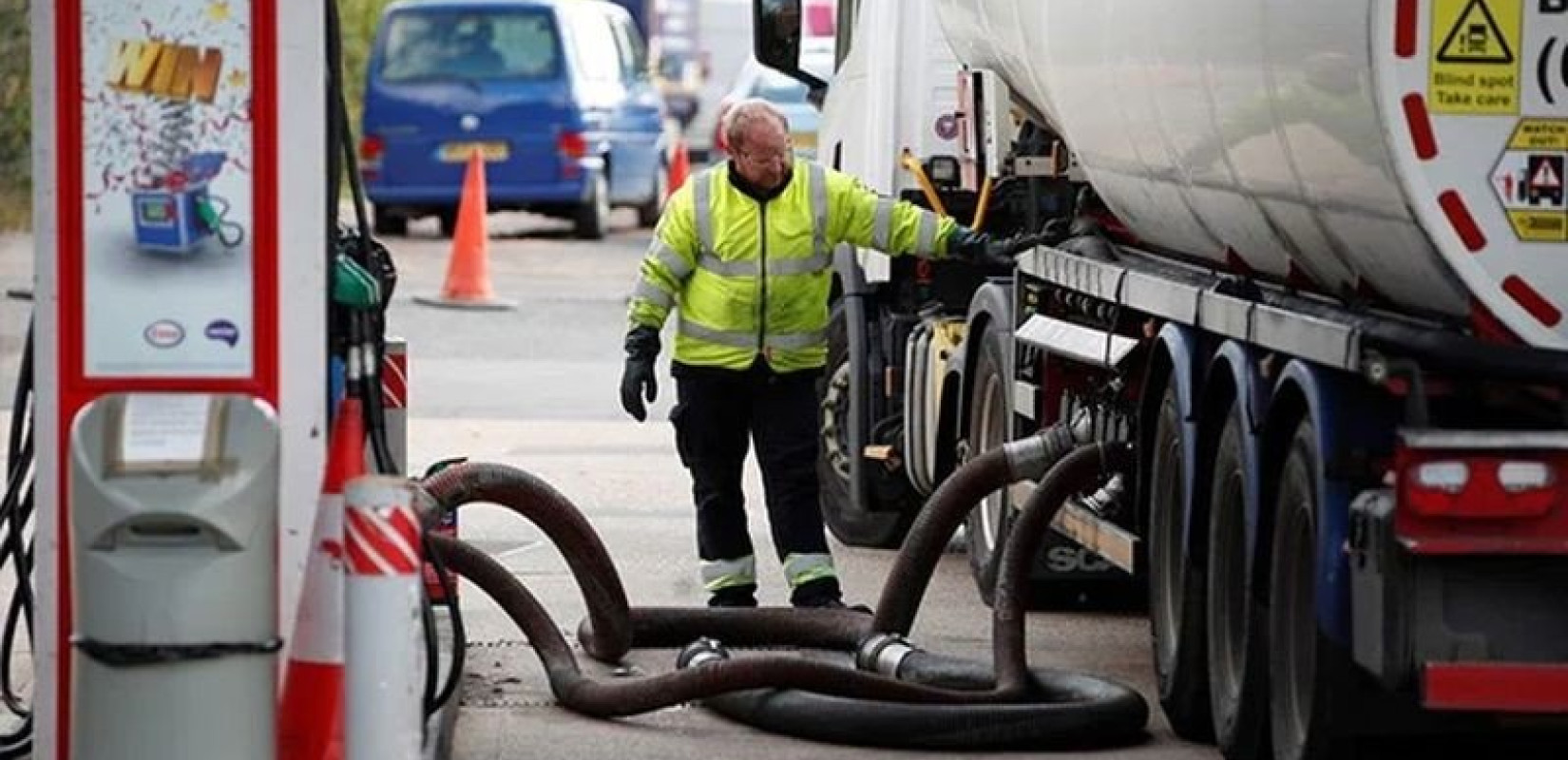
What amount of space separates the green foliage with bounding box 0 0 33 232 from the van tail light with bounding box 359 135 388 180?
7.76m

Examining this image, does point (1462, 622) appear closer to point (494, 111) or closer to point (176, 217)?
point (176, 217)

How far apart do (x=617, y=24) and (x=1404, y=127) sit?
2551 centimetres

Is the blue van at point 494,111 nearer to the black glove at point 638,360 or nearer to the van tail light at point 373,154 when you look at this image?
the van tail light at point 373,154

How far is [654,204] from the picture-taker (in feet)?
110

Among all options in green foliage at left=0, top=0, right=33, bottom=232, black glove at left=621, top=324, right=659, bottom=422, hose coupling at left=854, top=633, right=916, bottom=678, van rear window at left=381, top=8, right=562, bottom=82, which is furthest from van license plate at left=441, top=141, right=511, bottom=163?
hose coupling at left=854, top=633, right=916, bottom=678

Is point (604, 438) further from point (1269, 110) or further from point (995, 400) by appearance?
point (1269, 110)

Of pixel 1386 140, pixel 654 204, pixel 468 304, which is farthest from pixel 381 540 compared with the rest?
pixel 654 204

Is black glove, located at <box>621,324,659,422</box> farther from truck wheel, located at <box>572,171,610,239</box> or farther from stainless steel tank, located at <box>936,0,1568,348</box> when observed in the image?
truck wheel, located at <box>572,171,610,239</box>

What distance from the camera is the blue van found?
30578 mm

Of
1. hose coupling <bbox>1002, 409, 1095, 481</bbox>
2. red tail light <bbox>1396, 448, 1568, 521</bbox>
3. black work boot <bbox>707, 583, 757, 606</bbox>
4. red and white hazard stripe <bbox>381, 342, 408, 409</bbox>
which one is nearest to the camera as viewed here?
red tail light <bbox>1396, 448, 1568, 521</bbox>

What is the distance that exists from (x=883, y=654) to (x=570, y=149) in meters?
19.7

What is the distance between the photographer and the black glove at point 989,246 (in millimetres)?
12727

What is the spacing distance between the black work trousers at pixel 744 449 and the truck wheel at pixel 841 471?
2.08m

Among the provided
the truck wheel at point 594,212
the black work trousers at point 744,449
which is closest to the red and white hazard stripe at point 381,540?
the black work trousers at point 744,449
